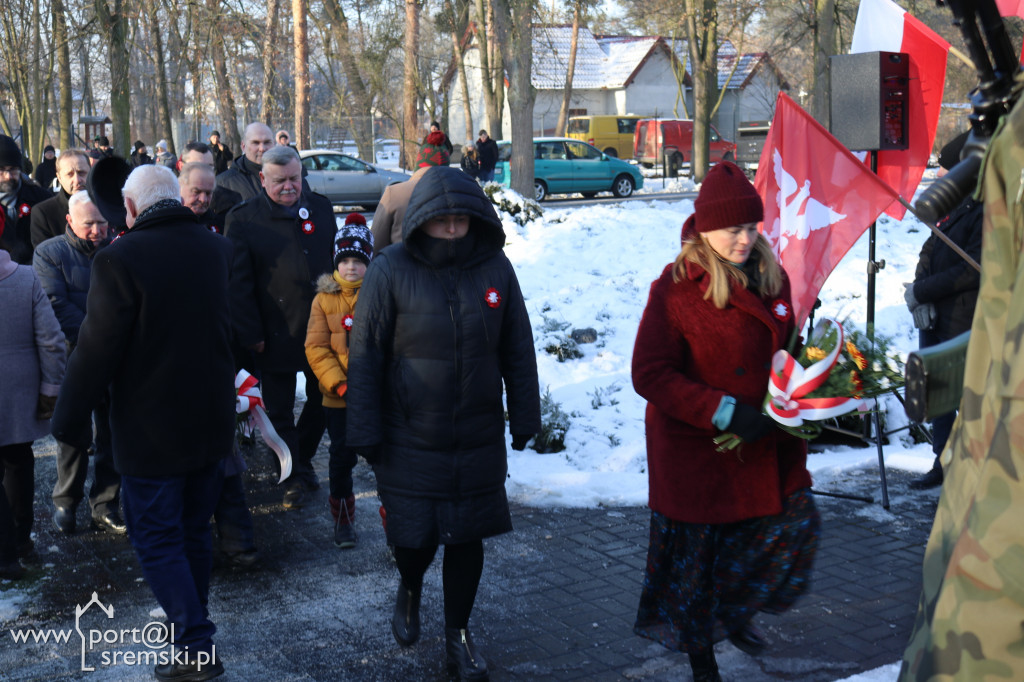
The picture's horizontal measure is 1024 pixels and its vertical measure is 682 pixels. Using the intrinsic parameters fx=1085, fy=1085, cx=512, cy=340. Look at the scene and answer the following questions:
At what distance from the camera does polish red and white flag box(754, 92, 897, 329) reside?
5086 millimetres

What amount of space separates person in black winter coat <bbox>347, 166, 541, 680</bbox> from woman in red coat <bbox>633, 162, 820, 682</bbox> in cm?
62

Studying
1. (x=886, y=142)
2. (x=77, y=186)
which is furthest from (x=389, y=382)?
(x=886, y=142)

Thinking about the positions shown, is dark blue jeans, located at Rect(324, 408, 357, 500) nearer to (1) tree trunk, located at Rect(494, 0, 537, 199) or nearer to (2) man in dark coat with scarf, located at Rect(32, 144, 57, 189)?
(1) tree trunk, located at Rect(494, 0, 537, 199)

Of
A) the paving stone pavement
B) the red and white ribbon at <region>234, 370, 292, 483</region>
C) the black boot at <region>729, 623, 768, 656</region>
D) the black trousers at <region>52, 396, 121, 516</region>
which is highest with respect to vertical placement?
the red and white ribbon at <region>234, 370, 292, 483</region>

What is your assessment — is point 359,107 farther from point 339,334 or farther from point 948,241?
point 948,241

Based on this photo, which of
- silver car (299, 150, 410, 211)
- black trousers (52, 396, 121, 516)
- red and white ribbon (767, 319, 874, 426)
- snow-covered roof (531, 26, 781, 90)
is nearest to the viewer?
red and white ribbon (767, 319, 874, 426)

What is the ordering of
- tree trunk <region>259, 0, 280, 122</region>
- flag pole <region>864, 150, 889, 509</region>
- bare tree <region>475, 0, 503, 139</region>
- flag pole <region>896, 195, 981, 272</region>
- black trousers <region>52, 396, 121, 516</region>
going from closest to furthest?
flag pole <region>896, 195, 981, 272</region> → black trousers <region>52, 396, 121, 516</region> → flag pole <region>864, 150, 889, 509</region> → tree trunk <region>259, 0, 280, 122</region> → bare tree <region>475, 0, 503, 139</region>

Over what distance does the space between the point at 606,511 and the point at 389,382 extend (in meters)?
2.45

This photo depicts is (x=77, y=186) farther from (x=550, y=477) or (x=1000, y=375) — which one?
(x=1000, y=375)

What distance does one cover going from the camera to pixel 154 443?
403cm

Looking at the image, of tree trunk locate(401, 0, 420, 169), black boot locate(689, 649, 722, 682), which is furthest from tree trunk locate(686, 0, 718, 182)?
black boot locate(689, 649, 722, 682)

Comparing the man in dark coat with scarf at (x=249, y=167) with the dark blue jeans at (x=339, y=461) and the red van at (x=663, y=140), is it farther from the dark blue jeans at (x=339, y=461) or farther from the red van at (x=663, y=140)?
the red van at (x=663, y=140)

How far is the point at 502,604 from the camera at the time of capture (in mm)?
4844

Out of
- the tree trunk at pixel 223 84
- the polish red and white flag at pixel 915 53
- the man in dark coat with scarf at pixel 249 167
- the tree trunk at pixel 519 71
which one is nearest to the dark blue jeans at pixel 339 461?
the man in dark coat with scarf at pixel 249 167
